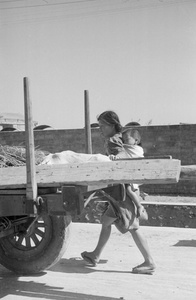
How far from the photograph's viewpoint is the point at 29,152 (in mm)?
3818

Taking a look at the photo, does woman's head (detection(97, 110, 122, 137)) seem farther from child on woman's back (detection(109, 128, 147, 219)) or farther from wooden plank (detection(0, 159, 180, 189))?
wooden plank (detection(0, 159, 180, 189))

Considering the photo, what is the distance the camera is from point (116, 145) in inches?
190

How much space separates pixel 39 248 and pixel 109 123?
1382 mm

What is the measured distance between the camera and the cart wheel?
15.7 ft

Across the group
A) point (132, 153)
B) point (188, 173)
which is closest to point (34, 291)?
point (132, 153)

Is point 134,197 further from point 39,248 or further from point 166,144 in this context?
point 166,144

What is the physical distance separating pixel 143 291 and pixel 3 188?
1.51 m

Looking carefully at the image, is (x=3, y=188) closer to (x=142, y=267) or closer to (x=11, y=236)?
(x=11, y=236)

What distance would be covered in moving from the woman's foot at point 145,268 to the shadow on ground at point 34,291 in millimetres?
713

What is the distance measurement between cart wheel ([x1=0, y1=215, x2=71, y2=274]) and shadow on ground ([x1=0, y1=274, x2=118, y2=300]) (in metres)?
0.16

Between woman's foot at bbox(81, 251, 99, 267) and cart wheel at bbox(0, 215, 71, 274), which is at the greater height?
cart wheel at bbox(0, 215, 71, 274)

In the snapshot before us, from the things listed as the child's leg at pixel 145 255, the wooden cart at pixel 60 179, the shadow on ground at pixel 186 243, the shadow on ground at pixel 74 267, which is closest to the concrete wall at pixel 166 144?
the shadow on ground at pixel 186 243

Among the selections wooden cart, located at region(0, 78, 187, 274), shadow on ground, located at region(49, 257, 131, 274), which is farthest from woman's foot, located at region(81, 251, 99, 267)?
wooden cart, located at region(0, 78, 187, 274)

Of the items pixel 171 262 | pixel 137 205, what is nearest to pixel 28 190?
pixel 137 205
